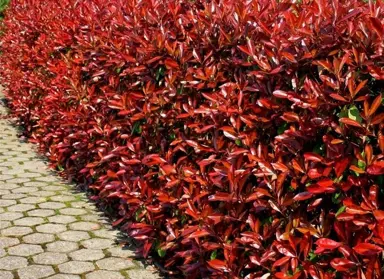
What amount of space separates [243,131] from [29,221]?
2633mm

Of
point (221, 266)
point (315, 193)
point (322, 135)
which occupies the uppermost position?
point (322, 135)

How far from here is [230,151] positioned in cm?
338

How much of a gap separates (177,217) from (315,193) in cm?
154

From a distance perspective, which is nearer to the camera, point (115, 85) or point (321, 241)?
point (321, 241)

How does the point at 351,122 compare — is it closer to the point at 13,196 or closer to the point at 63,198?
the point at 63,198

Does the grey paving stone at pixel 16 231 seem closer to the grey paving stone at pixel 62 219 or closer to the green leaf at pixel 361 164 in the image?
the grey paving stone at pixel 62 219

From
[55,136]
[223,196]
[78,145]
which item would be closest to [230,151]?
[223,196]

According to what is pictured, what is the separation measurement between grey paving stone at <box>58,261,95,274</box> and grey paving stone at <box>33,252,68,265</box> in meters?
0.07

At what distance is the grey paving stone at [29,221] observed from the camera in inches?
198

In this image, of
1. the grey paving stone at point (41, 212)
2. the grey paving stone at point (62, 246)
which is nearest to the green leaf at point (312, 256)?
the grey paving stone at point (62, 246)

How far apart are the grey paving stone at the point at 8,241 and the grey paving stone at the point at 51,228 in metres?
0.28

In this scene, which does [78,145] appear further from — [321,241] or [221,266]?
[321,241]

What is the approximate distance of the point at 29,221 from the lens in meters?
5.09

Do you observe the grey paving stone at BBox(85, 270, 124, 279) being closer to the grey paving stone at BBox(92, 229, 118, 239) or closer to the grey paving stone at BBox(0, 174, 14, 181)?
the grey paving stone at BBox(92, 229, 118, 239)
